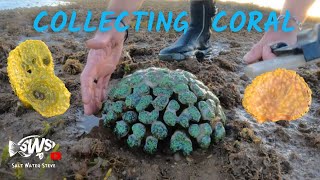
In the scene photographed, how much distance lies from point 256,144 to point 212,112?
0.37 m

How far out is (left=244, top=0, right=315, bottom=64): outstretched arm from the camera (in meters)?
2.52

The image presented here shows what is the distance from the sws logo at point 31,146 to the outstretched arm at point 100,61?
38 centimetres

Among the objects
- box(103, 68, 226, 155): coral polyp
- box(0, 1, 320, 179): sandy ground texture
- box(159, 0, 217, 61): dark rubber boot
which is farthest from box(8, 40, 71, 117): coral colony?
box(159, 0, 217, 61): dark rubber boot

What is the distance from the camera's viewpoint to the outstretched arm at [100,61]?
254 cm

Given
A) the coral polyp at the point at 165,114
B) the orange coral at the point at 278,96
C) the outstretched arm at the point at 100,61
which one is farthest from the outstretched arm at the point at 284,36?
the outstretched arm at the point at 100,61

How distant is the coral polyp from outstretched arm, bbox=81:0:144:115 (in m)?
0.20

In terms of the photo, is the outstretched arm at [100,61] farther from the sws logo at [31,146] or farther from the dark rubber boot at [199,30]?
the dark rubber boot at [199,30]

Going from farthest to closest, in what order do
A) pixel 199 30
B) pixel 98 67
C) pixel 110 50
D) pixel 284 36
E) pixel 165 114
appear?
pixel 199 30
pixel 110 50
pixel 98 67
pixel 284 36
pixel 165 114

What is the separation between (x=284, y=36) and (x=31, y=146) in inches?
69.8

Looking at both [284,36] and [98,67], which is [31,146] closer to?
[98,67]

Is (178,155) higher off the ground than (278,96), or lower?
lower

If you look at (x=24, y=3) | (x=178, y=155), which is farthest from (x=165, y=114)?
(x=24, y=3)

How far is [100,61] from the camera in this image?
267cm

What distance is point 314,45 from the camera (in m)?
2.05
